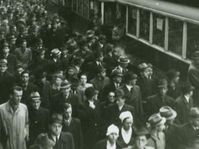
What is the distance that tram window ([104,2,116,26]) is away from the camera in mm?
14957

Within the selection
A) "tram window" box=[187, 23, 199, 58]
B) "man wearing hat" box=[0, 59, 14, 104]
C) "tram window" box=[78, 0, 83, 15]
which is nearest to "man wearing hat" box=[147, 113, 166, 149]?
"man wearing hat" box=[0, 59, 14, 104]

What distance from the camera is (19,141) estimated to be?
594 centimetres

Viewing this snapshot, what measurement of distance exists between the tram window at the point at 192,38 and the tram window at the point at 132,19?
3.86 meters

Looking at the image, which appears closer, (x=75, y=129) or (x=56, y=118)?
(x=56, y=118)

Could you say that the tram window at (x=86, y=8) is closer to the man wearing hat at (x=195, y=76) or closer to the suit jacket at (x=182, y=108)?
the man wearing hat at (x=195, y=76)

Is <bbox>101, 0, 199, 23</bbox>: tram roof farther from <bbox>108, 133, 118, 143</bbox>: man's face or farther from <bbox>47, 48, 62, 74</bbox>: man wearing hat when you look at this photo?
<bbox>108, 133, 118, 143</bbox>: man's face

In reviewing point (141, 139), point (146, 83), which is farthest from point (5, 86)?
point (141, 139)

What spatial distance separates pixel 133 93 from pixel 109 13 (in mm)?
9115

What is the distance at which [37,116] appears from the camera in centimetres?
597

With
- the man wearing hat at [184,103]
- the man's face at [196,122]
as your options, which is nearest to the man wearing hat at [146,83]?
the man wearing hat at [184,103]

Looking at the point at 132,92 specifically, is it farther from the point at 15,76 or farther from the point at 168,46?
the point at 168,46

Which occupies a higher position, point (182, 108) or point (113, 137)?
point (113, 137)

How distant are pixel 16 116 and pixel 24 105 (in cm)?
14

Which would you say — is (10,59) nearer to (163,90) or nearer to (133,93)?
(133,93)
